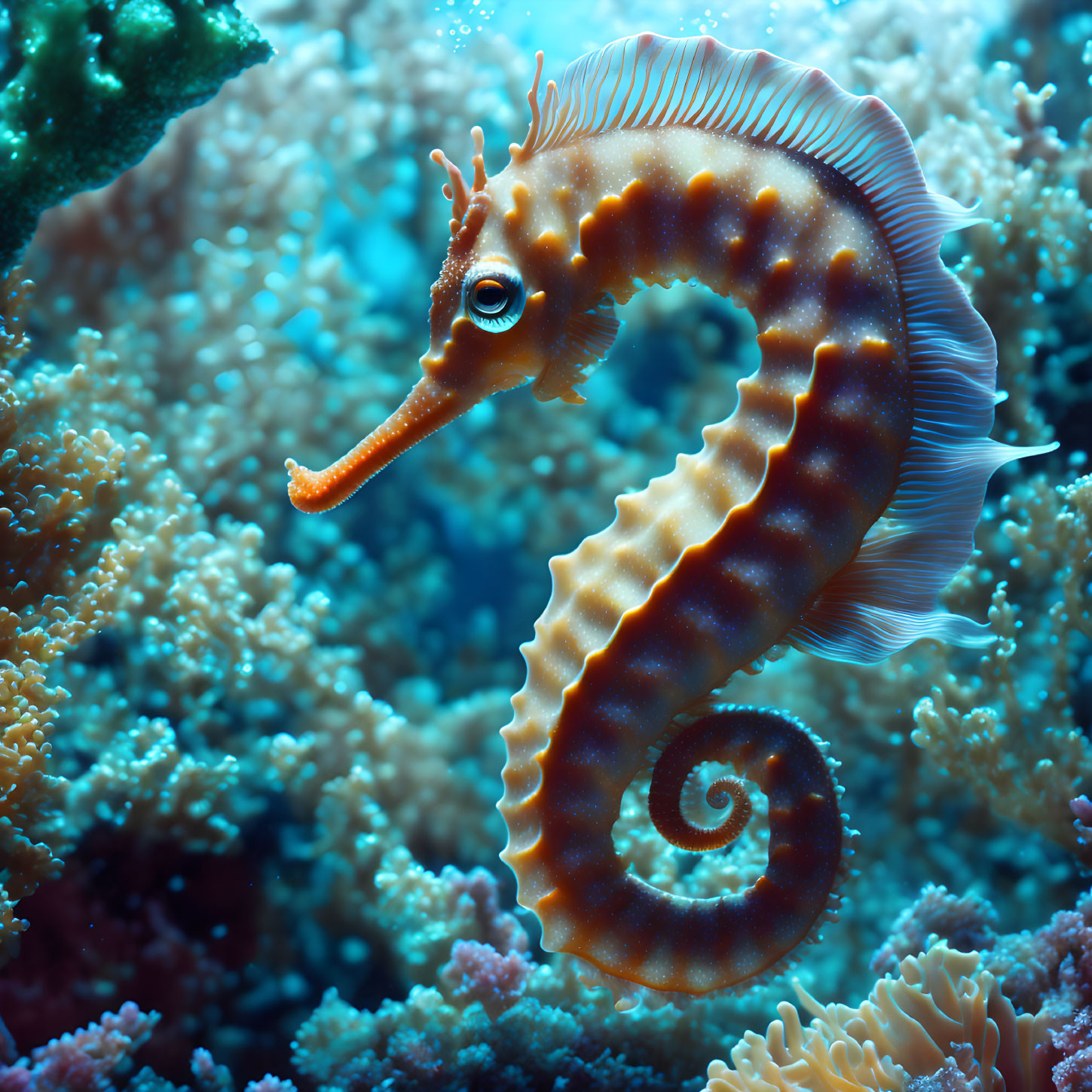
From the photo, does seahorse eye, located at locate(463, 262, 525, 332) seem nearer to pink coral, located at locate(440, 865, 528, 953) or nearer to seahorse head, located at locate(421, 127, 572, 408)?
seahorse head, located at locate(421, 127, 572, 408)

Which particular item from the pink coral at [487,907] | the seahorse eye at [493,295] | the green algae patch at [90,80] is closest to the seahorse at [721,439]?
the seahorse eye at [493,295]

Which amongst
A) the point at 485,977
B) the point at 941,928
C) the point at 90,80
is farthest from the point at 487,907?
the point at 90,80

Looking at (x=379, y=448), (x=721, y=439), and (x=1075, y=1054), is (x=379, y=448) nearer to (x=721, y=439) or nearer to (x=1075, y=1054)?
(x=721, y=439)

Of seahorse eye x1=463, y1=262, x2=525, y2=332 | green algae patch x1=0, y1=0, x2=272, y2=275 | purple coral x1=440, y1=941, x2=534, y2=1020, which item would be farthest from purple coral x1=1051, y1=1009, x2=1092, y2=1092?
green algae patch x1=0, y1=0, x2=272, y2=275

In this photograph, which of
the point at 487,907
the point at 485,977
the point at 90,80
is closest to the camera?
the point at 90,80

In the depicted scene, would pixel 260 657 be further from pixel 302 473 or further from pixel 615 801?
pixel 615 801

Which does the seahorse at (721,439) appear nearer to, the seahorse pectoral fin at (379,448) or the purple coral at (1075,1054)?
the seahorse pectoral fin at (379,448)
